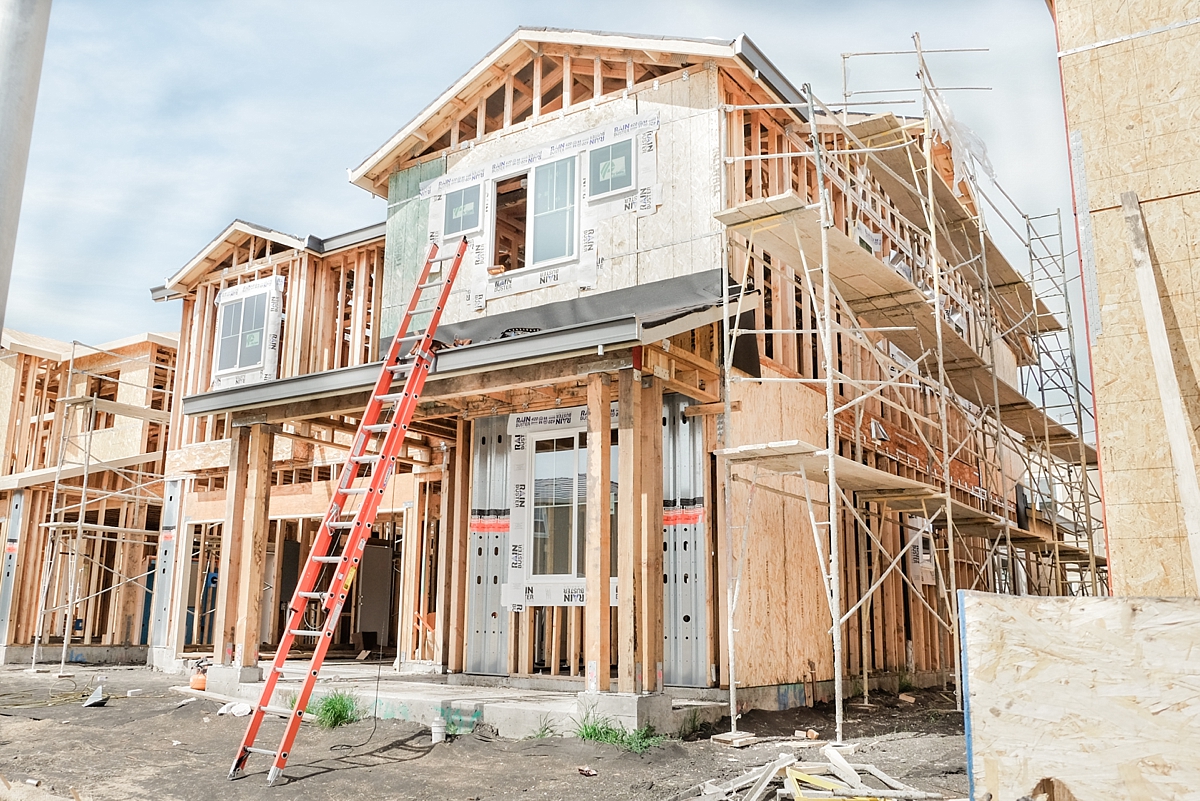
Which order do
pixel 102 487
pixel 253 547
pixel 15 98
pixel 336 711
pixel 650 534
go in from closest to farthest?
1. pixel 15 98
2. pixel 650 534
3. pixel 336 711
4. pixel 253 547
5. pixel 102 487

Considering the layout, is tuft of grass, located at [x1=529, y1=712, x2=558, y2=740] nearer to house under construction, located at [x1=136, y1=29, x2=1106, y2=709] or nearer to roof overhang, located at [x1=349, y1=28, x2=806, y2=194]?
house under construction, located at [x1=136, y1=29, x2=1106, y2=709]

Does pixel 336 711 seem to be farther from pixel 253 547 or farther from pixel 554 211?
pixel 554 211

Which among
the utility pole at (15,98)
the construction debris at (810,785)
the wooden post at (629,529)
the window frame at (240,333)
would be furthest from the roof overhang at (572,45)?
the utility pole at (15,98)

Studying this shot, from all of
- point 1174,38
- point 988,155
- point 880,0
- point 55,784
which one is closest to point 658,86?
point 880,0

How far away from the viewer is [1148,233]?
18.3ft

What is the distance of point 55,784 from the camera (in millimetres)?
7273

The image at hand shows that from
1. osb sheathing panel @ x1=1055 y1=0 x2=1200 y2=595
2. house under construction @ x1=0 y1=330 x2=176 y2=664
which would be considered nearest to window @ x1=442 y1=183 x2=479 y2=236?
osb sheathing panel @ x1=1055 y1=0 x2=1200 y2=595

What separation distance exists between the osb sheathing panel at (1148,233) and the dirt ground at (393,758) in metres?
2.50

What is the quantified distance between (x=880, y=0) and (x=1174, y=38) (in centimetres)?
407

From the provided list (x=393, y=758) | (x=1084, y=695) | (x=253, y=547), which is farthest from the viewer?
(x=253, y=547)

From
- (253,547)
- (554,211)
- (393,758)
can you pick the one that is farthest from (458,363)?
(253,547)

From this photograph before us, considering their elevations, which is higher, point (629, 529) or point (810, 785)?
point (629, 529)

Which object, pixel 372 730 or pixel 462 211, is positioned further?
pixel 462 211

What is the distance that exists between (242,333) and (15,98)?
15.3 m
